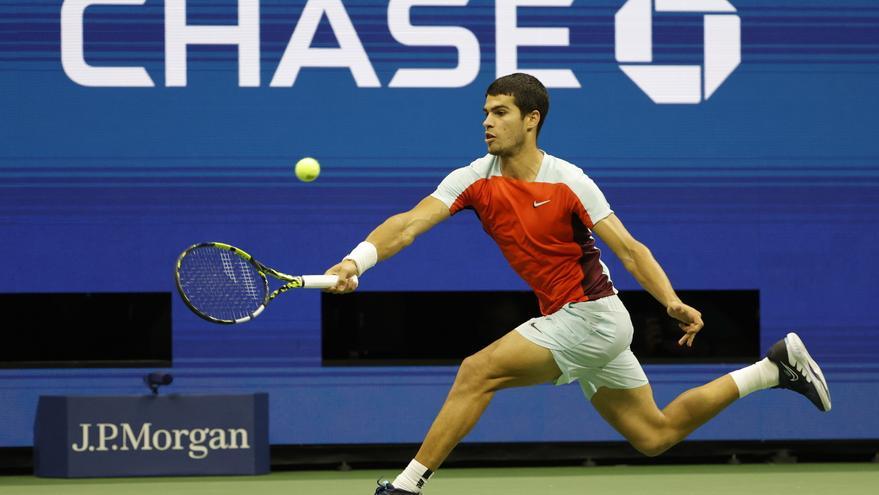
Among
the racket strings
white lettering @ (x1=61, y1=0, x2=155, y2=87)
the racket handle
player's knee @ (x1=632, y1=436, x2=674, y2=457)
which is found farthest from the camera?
white lettering @ (x1=61, y1=0, x2=155, y2=87)

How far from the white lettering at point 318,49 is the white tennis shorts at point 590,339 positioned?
2.90m

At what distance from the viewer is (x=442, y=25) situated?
7.71 metres

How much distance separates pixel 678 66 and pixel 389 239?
10.9ft

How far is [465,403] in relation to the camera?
5.02 m

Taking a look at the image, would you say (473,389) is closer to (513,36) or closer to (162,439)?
(162,439)

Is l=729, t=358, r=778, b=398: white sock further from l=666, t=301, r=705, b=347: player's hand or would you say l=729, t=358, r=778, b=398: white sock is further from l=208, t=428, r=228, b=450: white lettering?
l=208, t=428, r=228, b=450: white lettering

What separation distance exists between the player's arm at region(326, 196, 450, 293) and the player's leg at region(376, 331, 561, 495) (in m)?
0.51

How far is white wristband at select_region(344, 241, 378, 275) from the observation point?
15.9ft

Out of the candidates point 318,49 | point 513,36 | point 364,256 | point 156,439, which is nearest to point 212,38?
point 318,49

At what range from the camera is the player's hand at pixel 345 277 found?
467 cm

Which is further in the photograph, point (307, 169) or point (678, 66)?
point (678, 66)

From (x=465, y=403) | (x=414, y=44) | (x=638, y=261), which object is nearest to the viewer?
(x=465, y=403)

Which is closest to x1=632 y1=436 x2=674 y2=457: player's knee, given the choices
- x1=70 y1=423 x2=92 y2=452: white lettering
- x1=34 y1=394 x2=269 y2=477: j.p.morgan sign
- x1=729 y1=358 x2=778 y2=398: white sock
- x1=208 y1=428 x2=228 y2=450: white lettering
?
x1=729 y1=358 x2=778 y2=398: white sock

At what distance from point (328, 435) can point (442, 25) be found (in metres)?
2.39
